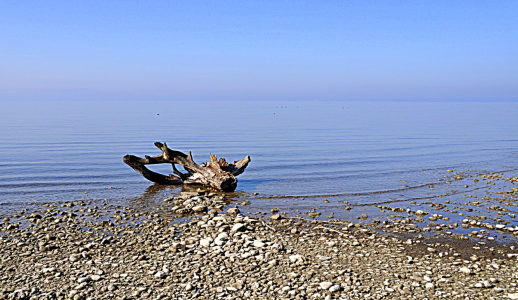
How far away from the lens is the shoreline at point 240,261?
852 centimetres

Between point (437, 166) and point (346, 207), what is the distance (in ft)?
42.2

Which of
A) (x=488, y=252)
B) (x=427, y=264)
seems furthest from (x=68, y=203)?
(x=488, y=252)

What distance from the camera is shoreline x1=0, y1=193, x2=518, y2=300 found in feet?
28.0

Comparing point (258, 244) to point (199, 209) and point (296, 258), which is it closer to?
point (296, 258)

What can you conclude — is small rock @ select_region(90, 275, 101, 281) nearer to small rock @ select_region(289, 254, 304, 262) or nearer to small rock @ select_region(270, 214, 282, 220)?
small rock @ select_region(289, 254, 304, 262)

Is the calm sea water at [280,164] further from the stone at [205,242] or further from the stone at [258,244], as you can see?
the stone at [205,242]

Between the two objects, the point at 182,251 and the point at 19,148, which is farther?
the point at 19,148

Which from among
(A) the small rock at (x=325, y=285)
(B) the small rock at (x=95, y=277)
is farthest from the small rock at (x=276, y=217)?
(B) the small rock at (x=95, y=277)

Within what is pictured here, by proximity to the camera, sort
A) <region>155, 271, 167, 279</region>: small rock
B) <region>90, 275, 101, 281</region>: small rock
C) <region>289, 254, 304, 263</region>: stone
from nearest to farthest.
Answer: <region>90, 275, 101, 281</region>: small rock → <region>155, 271, 167, 279</region>: small rock → <region>289, 254, 304, 263</region>: stone

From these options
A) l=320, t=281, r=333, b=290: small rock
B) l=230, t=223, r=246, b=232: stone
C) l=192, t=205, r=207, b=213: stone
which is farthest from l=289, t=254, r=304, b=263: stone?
l=192, t=205, r=207, b=213: stone

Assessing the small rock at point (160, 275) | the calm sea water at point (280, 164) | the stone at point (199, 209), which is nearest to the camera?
the small rock at point (160, 275)

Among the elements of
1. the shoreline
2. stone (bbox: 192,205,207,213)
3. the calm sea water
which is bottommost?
the calm sea water

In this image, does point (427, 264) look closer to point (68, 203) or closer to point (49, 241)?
point (49, 241)

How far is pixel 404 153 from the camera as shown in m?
32.8
